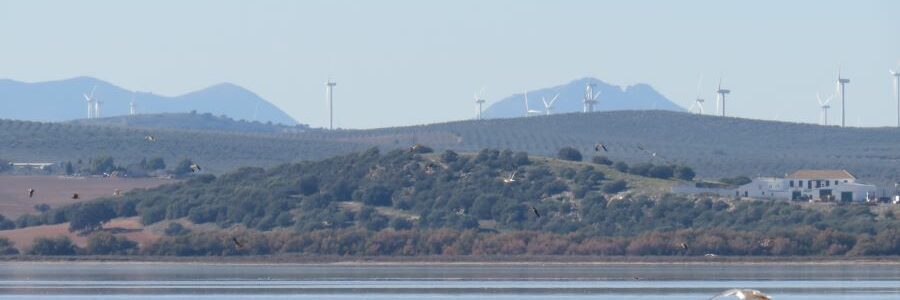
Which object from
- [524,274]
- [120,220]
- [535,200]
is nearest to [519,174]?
[535,200]

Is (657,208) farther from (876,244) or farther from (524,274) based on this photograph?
(524,274)

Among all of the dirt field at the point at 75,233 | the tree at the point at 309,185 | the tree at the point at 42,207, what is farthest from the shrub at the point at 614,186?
the tree at the point at 42,207

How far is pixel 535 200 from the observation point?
112 metres

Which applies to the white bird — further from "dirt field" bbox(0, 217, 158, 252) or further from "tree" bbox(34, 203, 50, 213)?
"tree" bbox(34, 203, 50, 213)

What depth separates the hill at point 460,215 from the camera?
9850 cm

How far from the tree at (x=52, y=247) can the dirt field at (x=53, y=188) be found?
1719cm

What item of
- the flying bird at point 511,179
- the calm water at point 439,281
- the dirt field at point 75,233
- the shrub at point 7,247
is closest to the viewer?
the calm water at point 439,281

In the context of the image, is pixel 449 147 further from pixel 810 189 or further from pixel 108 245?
pixel 108 245

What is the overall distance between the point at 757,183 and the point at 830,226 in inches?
798

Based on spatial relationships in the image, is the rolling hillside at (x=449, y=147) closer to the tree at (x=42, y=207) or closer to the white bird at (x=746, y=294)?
the tree at (x=42, y=207)

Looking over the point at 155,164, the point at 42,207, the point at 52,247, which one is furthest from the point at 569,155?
the point at 52,247

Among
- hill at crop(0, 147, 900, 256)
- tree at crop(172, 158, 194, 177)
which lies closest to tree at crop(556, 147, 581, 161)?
hill at crop(0, 147, 900, 256)

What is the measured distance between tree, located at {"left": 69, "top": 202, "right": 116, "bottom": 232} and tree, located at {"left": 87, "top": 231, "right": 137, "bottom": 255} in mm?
5356

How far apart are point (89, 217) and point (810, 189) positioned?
43.6m
